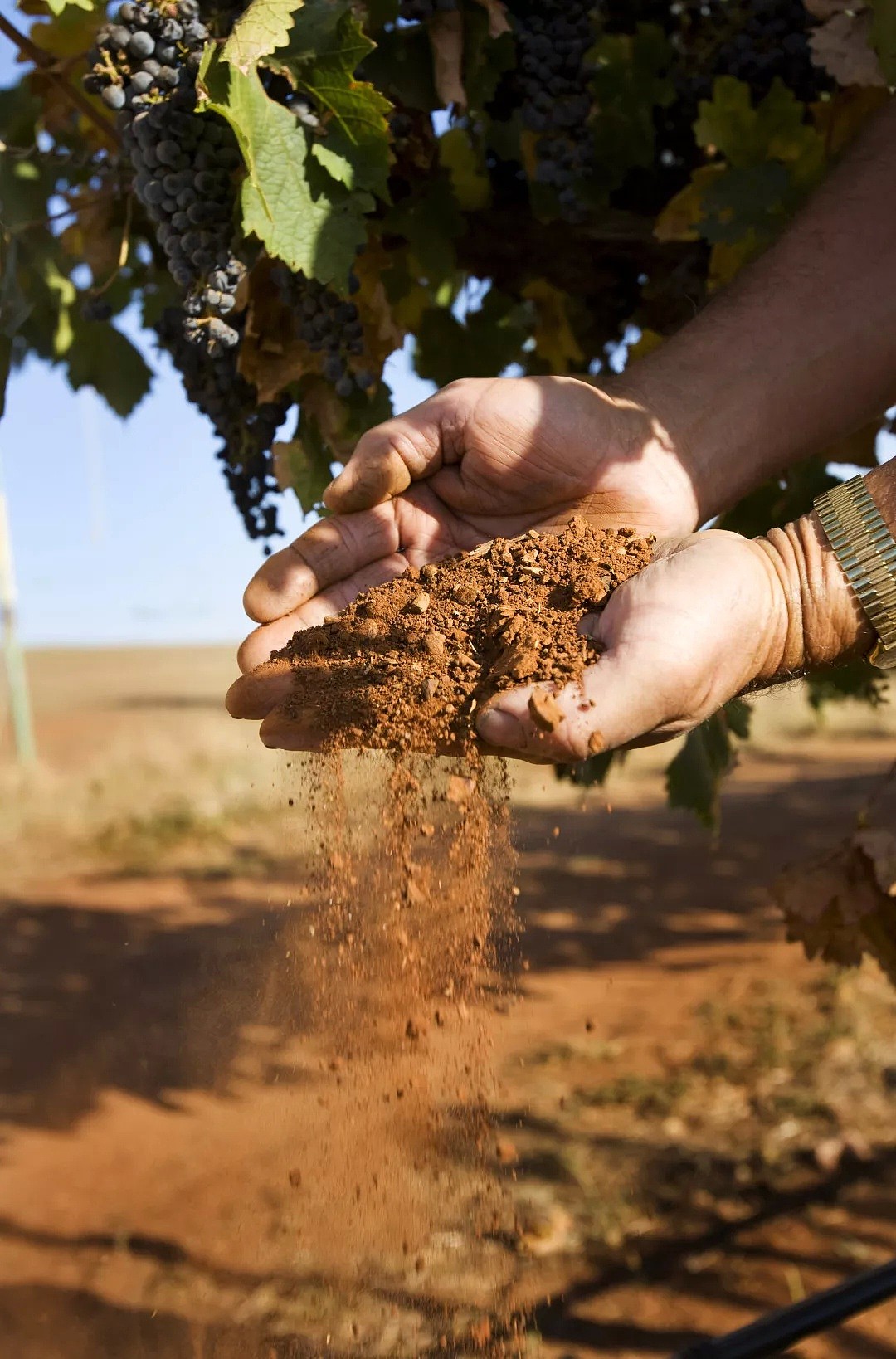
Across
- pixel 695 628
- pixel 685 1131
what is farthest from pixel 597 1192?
pixel 695 628

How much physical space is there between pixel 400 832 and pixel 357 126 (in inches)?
41.1

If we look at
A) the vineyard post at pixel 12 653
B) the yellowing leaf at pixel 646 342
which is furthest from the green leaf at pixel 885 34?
the vineyard post at pixel 12 653

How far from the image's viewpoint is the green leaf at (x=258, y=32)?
151 centimetres

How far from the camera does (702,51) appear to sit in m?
2.31

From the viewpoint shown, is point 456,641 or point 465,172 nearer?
point 456,641

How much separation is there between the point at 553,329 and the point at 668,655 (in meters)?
1.32

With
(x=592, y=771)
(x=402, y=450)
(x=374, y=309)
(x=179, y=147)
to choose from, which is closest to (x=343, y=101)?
(x=179, y=147)

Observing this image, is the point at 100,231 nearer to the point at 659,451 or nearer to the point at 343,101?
the point at 343,101

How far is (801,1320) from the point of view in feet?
5.83

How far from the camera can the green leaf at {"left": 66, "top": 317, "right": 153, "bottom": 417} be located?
241 centimetres

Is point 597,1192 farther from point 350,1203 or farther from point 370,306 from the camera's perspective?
point 370,306

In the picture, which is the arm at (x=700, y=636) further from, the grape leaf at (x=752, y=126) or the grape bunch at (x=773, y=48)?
the grape bunch at (x=773, y=48)

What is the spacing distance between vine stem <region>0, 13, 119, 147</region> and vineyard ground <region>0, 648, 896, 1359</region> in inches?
40.8

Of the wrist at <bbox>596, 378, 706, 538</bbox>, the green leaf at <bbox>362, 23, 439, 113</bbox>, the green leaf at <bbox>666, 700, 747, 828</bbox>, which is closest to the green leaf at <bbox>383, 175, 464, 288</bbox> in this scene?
the green leaf at <bbox>362, 23, 439, 113</bbox>
